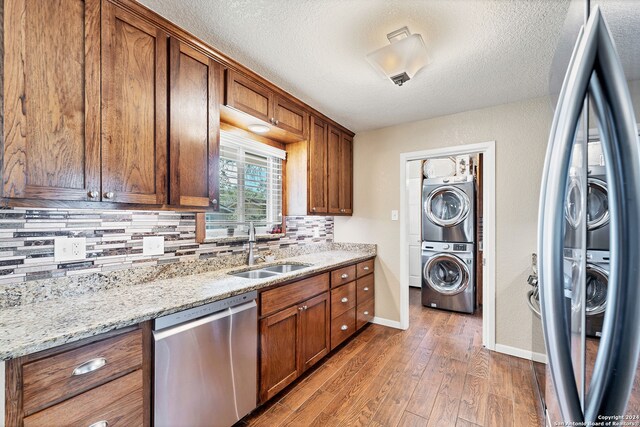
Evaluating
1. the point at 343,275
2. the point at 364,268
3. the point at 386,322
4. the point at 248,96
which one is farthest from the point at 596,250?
the point at 386,322

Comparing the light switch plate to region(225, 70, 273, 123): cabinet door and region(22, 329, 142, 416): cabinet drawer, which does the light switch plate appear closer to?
region(22, 329, 142, 416): cabinet drawer

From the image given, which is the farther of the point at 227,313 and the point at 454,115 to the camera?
the point at 454,115

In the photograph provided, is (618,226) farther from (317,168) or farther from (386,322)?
(386,322)

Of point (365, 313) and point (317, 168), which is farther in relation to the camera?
point (365, 313)

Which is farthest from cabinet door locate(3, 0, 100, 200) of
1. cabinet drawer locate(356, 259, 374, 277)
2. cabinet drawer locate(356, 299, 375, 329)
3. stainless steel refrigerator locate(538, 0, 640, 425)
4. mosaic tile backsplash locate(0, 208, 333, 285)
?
cabinet drawer locate(356, 299, 375, 329)

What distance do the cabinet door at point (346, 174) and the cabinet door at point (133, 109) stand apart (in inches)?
79.5

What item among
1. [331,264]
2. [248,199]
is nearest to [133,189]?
[248,199]

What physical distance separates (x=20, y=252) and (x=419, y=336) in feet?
10.3

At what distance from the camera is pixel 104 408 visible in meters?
1.10

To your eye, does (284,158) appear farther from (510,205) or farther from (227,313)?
(510,205)

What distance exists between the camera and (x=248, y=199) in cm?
252

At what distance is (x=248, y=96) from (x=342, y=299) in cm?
193

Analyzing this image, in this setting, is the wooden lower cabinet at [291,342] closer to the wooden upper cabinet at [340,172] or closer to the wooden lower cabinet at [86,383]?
the wooden lower cabinet at [86,383]

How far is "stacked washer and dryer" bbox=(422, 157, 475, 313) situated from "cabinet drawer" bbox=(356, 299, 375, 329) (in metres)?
1.06
